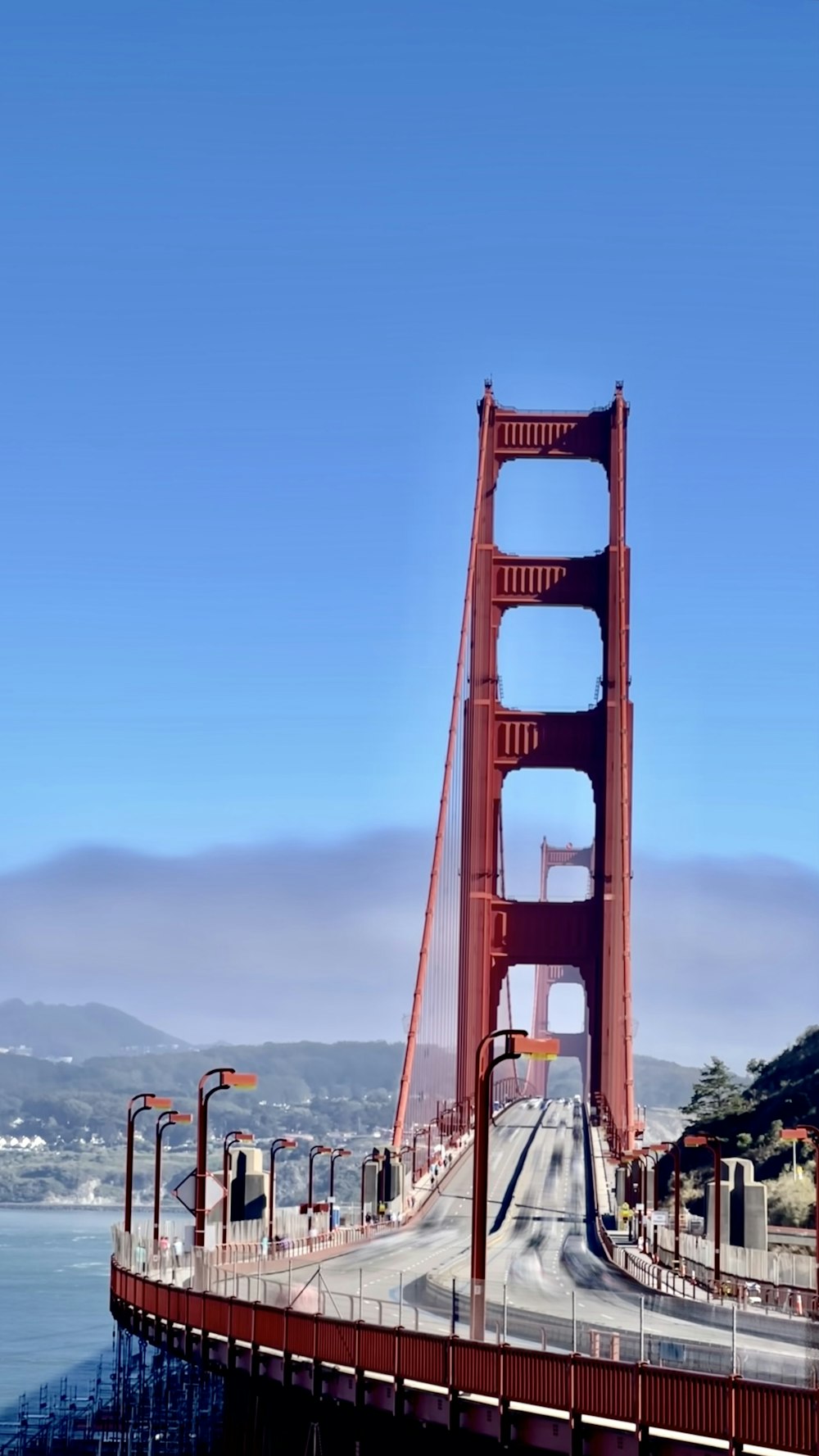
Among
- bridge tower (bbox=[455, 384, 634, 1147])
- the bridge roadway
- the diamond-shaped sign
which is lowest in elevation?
the bridge roadway

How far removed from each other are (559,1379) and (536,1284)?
2409cm

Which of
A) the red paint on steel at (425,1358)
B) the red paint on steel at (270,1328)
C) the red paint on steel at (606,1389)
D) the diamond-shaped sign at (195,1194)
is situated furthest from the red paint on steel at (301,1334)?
the diamond-shaped sign at (195,1194)

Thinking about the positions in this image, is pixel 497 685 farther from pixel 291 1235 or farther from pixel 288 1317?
pixel 288 1317

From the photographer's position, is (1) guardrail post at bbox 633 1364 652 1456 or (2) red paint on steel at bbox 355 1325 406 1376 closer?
(1) guardrail post at bbox 633 1364 652 1456

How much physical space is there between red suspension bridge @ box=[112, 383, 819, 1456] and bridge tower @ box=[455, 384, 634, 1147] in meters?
0.14

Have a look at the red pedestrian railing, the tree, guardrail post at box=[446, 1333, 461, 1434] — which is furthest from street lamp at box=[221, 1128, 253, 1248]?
the tree

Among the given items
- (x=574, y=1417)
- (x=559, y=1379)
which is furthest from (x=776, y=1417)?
(x=559, y=1379)

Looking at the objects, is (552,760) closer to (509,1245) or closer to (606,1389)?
(509,1245)

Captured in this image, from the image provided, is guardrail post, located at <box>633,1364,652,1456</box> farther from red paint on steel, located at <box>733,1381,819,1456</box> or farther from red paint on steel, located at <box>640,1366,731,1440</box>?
red paint on steel, located at <box>733,1381,819,1456</box>

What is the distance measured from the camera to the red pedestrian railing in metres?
27.1

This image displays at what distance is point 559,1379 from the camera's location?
99.6 feet

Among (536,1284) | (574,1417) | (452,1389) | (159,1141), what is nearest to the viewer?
(574,1417)

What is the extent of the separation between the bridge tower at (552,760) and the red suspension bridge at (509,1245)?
0.14m

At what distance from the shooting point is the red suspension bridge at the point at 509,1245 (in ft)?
98.1
